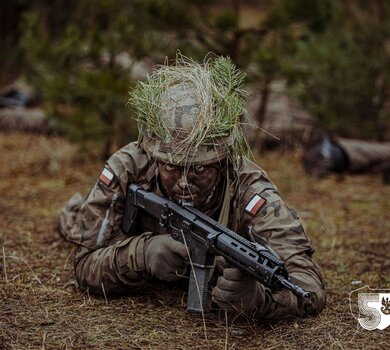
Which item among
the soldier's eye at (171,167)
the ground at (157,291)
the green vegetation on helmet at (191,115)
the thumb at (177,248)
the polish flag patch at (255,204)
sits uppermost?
the green vegetation on helmet at (191,115)

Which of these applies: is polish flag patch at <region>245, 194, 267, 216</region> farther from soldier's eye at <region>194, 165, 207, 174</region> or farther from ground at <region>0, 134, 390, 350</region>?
ground at <region>0, 134, 390, 350</region>

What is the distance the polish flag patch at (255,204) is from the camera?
4215 millimetres

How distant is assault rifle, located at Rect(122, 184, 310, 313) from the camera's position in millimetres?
3475

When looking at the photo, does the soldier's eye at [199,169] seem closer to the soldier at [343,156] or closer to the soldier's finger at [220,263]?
the soldier's finger at [220,263]

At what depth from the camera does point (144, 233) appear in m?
4.28

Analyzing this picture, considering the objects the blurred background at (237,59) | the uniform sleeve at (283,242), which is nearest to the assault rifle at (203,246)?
the uniform sleeve at (283,242)

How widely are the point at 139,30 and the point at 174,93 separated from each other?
4764mm

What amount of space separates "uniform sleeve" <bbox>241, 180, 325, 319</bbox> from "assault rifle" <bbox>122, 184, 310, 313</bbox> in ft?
0.80

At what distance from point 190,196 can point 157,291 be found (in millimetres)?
846

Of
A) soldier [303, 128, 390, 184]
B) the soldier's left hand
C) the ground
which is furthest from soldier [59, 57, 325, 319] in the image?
soldier [303, 128, 390, 184]

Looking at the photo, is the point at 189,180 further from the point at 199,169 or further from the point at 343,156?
the point at 343,156

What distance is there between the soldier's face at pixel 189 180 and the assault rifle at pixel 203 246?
6cm

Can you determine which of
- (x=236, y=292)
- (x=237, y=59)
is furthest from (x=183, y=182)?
(x=237, y=59)

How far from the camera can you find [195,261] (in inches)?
152
